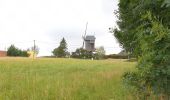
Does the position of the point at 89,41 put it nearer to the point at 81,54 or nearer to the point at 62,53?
the point at 62,53

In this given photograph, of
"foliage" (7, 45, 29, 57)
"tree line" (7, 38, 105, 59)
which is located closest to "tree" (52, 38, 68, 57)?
"tree line" (7, 38, 105, 59)

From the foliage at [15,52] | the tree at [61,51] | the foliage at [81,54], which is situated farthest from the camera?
the tree at [61,51]

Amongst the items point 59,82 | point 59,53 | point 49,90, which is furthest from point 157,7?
point 59,53

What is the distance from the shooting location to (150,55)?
24.0 ft

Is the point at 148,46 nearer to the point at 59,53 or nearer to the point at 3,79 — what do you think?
the point at 3,79

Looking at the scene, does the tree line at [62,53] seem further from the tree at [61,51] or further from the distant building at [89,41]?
the distant building at [89,41]

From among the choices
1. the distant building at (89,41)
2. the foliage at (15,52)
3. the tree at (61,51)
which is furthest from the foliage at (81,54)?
the distant building at (89,41)

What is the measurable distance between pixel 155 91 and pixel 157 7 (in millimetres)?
2136

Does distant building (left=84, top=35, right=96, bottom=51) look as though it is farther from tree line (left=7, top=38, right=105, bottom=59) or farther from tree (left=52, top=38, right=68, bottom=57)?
tree line (left=7, top=38, right=105, bottom=59)

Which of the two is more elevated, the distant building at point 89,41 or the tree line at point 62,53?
the distant building at point 89,41

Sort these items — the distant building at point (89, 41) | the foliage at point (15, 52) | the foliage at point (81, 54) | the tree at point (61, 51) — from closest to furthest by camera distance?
the foliage at point (15, 52) → the foliage at point (81, 54) → the tree at point (61, 51) → the distant building at point (89, 41)

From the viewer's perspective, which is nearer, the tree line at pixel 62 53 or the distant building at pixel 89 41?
the tree line at pixel 62 53

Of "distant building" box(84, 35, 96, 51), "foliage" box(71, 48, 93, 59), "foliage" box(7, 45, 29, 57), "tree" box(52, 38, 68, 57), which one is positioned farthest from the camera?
"distant building" box(84, 35, 96, 51)

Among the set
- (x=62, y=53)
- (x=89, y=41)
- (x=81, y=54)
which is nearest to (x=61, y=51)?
(x=62, y=53)
